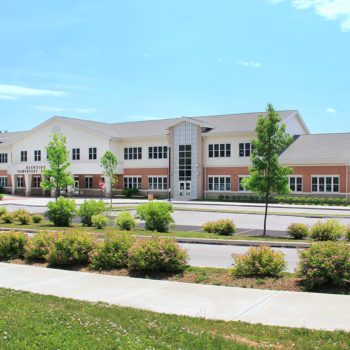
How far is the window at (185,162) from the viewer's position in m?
50.0

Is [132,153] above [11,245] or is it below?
above

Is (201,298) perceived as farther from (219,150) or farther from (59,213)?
(219,150)

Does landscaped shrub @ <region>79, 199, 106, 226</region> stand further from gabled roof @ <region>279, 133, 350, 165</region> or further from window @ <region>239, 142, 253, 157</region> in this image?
window @ <region>239, 142, 253, 157</region>

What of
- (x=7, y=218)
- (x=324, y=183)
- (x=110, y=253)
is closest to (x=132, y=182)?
(x=324, y=183)

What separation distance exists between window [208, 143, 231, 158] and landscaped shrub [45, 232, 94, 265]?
37956 mm

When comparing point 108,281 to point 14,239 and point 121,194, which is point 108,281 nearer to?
point 14,239

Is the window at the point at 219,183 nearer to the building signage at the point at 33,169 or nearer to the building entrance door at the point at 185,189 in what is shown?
the building entrance door at the point at 185,189

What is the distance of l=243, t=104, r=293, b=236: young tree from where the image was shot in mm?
19406

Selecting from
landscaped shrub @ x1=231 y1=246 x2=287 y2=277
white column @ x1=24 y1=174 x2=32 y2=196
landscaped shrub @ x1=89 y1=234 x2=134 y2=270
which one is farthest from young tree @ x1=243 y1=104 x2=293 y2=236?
white column @ x1=24 y1=174 x2=32 y2=196

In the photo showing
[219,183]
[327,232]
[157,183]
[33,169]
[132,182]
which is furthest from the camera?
[33,169]

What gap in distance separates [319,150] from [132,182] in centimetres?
2304

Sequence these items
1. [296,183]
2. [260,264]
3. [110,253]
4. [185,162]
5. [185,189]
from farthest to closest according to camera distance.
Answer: [185,162] → [185,189] → [296,183] → [110,253] → [260,264]

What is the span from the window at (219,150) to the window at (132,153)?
9.84 metres

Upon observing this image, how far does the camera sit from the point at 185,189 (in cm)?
5019
